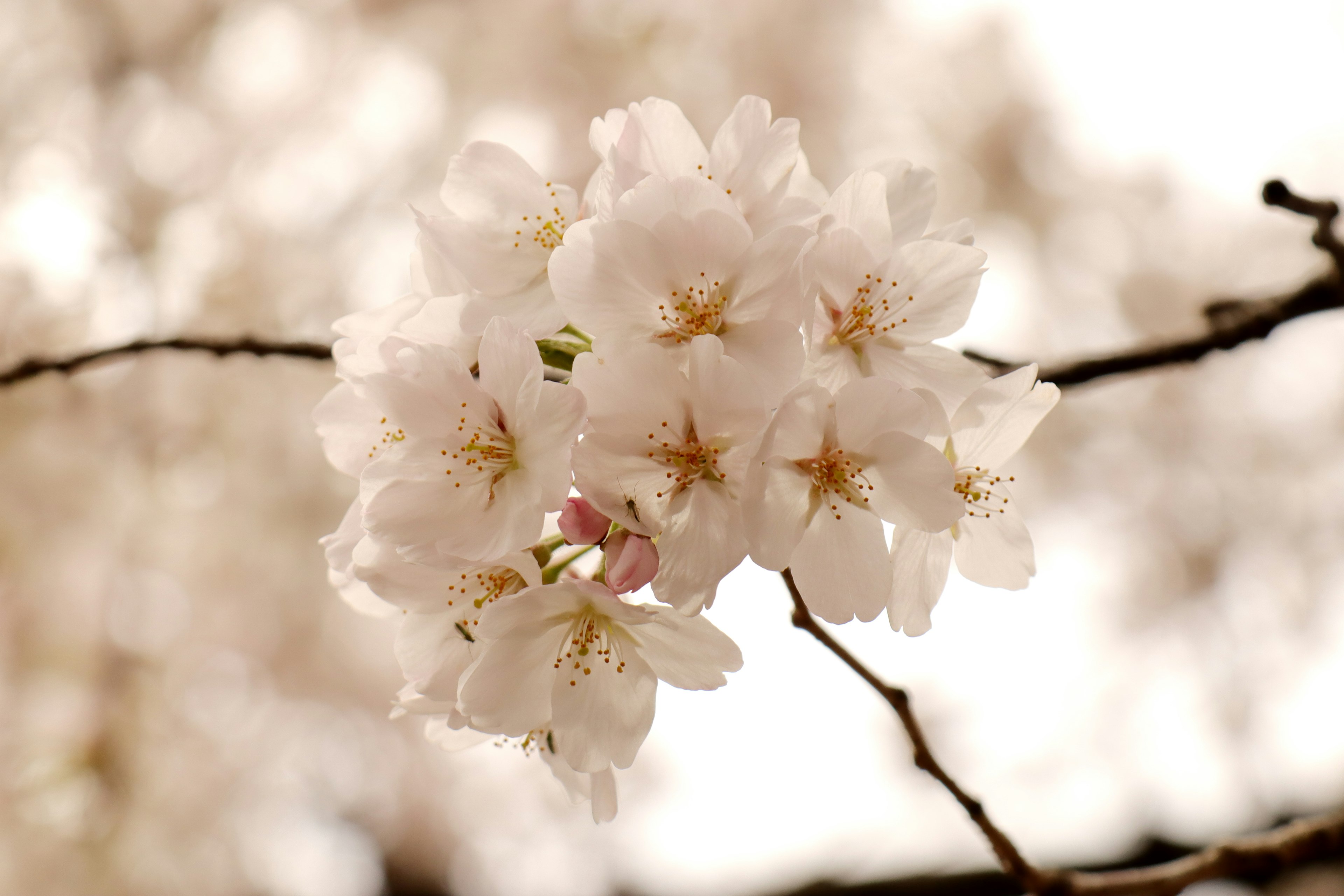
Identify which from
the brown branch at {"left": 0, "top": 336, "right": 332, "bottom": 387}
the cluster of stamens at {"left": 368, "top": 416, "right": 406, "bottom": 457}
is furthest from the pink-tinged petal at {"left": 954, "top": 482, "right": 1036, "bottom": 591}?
the brown branch at {"left": 0, "top": 336, "right": 332, "bottom": 387}

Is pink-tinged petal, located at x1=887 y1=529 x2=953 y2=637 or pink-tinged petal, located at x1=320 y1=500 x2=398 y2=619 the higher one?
pink-tinged petal, located at x1=320 y1=500 x2=398 y2=619

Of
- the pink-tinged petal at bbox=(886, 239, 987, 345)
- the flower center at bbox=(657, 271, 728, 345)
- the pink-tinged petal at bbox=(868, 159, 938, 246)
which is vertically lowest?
the flower center at bbox=(657, 271, 728, 345)

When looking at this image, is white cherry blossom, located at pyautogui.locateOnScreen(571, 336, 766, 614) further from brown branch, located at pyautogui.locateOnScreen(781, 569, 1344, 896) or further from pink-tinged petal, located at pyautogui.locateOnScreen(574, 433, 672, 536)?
brown branch, located at pyautogui.locateOnScreen(781, 569, 1344, 896)

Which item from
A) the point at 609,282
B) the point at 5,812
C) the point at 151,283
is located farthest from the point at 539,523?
the point at 5,812

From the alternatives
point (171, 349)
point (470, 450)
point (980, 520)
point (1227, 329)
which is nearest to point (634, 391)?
point (470, 450)

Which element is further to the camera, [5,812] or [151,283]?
[151,283]

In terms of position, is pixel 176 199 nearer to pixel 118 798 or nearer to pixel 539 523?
pixel 118 798
